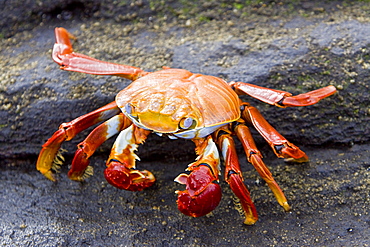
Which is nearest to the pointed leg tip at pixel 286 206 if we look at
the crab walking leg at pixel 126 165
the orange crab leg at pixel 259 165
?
the orange crab leg at pixel 259 165

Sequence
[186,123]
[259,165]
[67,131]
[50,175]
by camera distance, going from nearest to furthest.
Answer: [186,123], [259,165], [67,131], [50,175]

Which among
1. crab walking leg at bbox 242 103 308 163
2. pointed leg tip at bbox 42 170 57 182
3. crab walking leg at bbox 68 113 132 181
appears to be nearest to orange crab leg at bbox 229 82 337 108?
crab walking leg at bbox 242 103 308 163

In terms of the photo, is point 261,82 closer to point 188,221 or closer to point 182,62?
point 182,62

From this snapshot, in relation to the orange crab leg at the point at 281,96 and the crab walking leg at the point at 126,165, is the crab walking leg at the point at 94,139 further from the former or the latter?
the orange crab leg at the point at 281,96

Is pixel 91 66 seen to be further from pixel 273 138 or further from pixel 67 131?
pixel 273 138

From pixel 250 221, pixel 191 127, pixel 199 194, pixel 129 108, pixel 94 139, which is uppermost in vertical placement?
pixel 129 108

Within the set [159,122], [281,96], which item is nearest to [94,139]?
[159,122]
